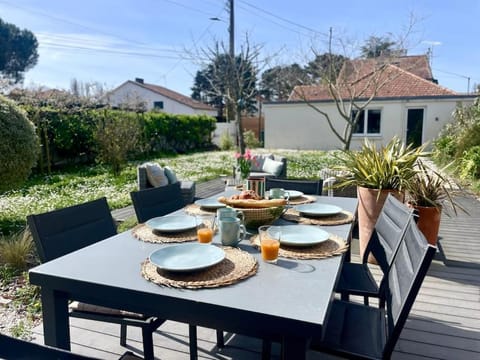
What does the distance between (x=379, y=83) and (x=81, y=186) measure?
41.1ft

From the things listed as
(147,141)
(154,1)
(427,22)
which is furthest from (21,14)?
(427,22)

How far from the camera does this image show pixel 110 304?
121 centimetres

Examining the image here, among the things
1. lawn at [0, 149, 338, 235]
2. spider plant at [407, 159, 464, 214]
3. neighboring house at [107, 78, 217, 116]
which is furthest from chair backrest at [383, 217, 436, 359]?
neighboring house at [107, 78, 217, 116]

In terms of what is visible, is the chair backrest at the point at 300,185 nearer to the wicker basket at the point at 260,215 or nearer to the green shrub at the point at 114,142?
the wicker basket at the point at 260,215

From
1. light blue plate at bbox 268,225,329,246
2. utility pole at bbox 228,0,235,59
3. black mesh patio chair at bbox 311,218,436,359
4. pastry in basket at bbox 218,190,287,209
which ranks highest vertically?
utility pole at bbox 228,0,235,59

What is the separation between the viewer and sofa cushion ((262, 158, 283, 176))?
634 cm

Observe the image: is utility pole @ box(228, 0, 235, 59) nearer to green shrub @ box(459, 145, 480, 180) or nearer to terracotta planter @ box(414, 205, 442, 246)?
green shrub @ box(459, 145, 480, 180)

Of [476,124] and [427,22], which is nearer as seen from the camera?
[476,124]

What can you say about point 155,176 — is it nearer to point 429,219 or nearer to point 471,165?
point 429,219

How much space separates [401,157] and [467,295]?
1.24 m

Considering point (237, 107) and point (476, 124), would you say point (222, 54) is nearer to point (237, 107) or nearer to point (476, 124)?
point (237, 107)

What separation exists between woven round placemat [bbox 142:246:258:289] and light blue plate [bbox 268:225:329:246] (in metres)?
0.21

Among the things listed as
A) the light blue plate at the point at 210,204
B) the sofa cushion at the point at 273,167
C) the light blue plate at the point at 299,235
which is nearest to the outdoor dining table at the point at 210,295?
the light blue plate at the point at 299,235

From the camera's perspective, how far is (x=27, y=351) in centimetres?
66
